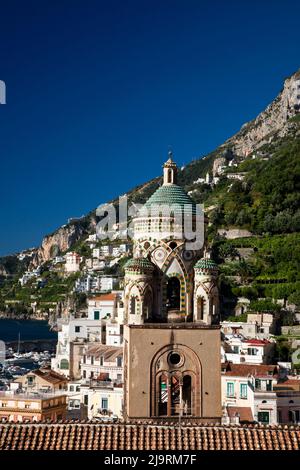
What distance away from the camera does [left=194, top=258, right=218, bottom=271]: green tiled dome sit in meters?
19.5

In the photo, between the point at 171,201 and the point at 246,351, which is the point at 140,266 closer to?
the point at 171,201

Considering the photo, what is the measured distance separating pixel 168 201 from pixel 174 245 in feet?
3.97

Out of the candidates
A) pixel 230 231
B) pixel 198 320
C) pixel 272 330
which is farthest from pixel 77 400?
pixel 230 231

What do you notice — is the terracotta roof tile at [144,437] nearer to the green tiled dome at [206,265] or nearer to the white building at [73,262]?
the green tiled dome at [206,265]

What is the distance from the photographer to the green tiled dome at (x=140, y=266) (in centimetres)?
1936

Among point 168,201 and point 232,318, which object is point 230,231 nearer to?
point 232,318

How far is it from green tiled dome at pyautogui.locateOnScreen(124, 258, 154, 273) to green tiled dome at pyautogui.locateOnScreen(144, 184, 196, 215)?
148 cm

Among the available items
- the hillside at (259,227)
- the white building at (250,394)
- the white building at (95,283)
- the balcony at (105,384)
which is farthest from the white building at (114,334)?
the white building at (95,283)

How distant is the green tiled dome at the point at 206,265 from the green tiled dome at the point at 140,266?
125 centimetres

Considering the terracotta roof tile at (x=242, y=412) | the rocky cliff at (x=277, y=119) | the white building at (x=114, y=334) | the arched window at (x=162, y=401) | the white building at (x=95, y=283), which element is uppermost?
the rocky cliff at (x=277, y=119)

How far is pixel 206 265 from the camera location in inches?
768

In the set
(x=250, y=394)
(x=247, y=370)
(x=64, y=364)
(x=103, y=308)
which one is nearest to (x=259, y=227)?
(x=103, y=308)

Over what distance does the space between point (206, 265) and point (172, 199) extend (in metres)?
2.04

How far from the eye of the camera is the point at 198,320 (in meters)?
19.4
